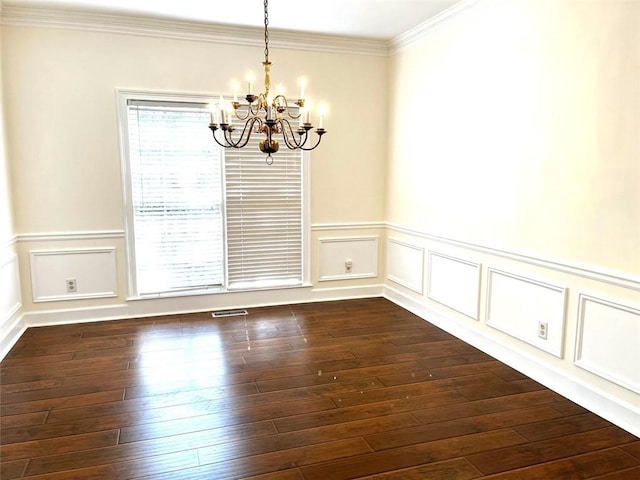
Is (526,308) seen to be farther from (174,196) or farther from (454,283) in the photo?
(174,196)

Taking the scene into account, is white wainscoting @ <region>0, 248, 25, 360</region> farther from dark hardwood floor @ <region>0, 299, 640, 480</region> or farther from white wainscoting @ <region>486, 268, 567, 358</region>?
white wainscoting @ <region>486, 268, 567, 358</region>

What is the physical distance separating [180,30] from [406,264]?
3167 mm

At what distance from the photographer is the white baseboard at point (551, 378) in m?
2.62

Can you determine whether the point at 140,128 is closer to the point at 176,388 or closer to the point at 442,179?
the point at 176,388

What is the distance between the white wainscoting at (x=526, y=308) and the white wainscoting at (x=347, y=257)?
1786 mm

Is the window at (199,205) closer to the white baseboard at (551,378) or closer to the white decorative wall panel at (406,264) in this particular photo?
the white decorative wall panel at (406,264)

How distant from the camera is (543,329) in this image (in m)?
3.14

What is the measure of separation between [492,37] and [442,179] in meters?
1.23

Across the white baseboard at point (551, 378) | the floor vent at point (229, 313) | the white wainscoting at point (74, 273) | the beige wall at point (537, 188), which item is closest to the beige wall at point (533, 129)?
the beige wall at point (537, 188)

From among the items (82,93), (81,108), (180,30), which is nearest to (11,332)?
(81,108)

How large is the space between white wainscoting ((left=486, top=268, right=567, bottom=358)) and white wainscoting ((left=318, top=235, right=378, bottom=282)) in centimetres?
179

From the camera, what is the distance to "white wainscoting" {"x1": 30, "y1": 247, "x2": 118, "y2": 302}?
420cm

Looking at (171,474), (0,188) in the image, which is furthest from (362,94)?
(171,474)

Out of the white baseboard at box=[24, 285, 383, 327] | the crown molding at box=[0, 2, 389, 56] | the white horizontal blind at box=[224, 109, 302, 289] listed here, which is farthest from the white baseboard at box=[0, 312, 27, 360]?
the crown molding at box=[0, 2, 389, 56]
